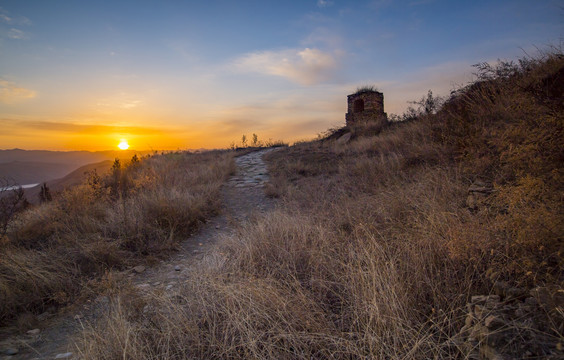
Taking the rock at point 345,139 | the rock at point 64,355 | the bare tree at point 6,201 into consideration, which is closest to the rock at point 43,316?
the rock at point 64,355

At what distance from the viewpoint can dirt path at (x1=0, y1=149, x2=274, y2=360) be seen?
2176 millimetres

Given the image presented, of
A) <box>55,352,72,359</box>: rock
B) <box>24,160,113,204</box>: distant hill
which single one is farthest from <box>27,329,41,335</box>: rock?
<box>24,160,113,204</box>: distant hill

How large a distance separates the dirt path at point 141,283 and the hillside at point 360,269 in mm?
138

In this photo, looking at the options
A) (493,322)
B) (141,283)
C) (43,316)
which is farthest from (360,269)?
(43,316)

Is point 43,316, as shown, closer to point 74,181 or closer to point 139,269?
point 139,269

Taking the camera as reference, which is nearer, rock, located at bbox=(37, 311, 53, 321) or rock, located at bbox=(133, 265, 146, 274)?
rock, located at bbox=(37, 311, 53, 321)

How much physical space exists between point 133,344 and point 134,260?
2.22 meters

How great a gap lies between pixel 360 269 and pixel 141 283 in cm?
258

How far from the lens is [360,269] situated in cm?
201

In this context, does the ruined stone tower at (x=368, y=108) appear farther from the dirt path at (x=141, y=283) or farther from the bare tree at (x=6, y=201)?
the bare tree at (x=6, y=201)

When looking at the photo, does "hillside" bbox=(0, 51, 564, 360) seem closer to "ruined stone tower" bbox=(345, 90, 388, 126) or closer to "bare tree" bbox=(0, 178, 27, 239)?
"bare tree" bbox=(0, 178, 27, 239)

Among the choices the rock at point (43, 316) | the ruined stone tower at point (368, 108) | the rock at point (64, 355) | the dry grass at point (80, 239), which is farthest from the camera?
the ruined stone tower at point (368, 108)

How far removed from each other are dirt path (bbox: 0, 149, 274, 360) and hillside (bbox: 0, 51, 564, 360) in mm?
138

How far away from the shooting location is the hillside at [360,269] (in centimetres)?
156
